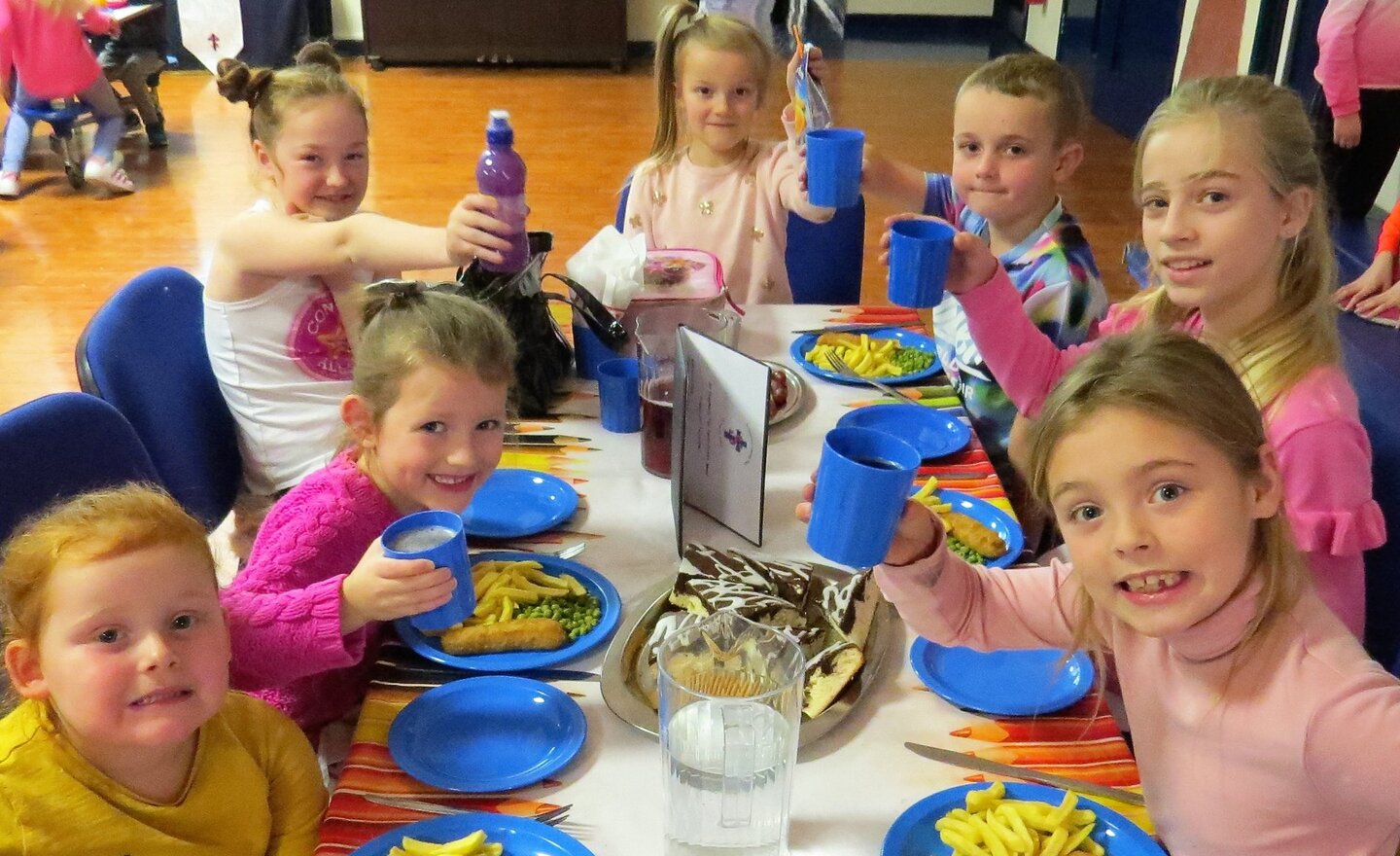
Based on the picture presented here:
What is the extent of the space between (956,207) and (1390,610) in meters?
1.26

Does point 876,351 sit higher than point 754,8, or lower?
lower

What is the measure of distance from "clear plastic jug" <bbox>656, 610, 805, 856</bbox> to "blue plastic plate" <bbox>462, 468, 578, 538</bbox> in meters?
0.59

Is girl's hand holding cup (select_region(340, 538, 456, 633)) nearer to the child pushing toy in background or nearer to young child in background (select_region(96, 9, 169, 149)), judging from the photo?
the child pushing toy in background

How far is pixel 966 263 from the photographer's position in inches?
69.7

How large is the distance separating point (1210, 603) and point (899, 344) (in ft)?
3.94

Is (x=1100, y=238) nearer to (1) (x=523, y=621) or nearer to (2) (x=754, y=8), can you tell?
(2) (x=754, y=8)

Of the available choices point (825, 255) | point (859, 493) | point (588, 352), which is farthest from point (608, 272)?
point (859, 493)

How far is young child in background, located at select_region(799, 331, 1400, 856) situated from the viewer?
1.13 metres

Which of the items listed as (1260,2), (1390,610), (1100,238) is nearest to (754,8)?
(1100,238)

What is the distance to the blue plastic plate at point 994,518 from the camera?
63.0 inches

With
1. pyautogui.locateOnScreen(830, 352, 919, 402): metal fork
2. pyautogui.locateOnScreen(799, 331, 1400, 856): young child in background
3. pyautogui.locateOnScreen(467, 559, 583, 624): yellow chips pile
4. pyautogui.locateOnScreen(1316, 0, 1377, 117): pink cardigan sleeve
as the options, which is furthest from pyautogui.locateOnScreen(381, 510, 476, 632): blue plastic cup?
pyautogui.locateOnScreen(1316, 0, 1377, 117): pink cardigan sleeve

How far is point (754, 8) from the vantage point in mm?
4867

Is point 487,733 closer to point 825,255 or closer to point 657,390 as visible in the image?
point 657,390

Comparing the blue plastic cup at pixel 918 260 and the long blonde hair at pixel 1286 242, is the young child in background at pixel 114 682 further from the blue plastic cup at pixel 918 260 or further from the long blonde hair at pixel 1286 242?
the long blonde hair at pixel 1286 242
